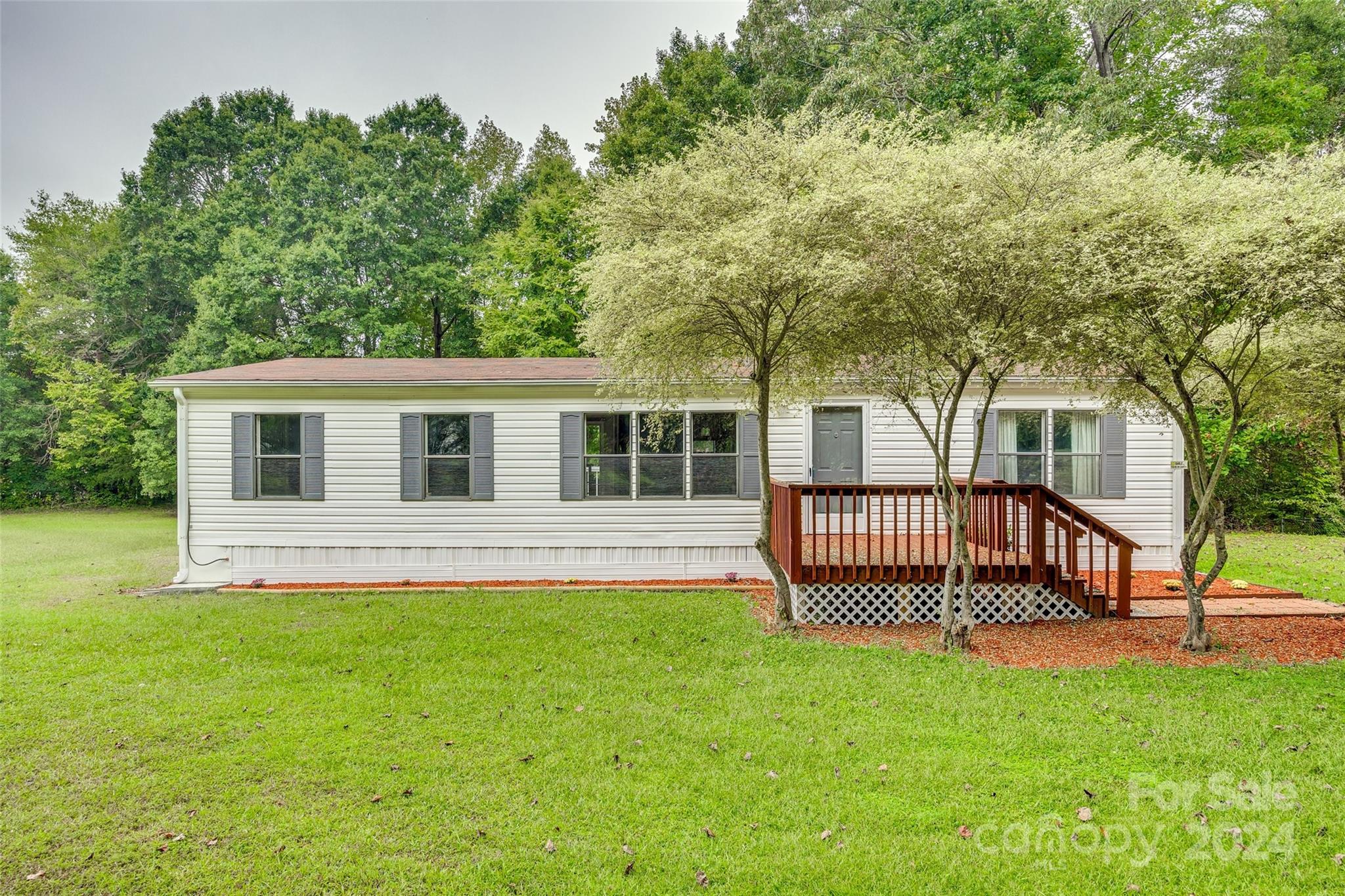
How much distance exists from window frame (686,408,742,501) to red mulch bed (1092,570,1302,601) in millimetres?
4709

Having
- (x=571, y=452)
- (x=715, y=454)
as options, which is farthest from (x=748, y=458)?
(x=571, y=452)

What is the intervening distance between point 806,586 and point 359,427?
677 centimetres

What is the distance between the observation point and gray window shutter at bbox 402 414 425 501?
933 cm

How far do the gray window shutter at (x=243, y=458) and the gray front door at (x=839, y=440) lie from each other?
27.2 ft

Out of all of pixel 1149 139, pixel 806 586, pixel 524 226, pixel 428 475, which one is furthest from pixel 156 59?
pixel 1149 139

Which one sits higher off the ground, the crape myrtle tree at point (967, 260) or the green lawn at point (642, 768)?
the crape myrtle tree at point (967, 260)

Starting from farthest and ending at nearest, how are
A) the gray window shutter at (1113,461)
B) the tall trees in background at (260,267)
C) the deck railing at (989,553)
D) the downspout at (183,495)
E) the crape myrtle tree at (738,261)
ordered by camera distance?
the tall trees in background at (260,267) < the downspout at (183,495) < the gray window shutter at (1113,461) < the deck railing at (989,553) < the crape myrtle tree at (738,261)

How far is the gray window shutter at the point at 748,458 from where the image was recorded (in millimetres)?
9219

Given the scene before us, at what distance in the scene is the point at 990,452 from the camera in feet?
29.8

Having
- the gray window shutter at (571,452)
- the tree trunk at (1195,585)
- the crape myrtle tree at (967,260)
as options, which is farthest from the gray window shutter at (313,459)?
the tree trunk at (1195,585)

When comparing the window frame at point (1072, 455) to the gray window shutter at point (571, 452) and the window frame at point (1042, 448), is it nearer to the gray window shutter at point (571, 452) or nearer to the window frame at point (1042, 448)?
the window frame at point (1042, 448)

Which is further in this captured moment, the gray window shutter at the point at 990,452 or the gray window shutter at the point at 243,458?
the gray window shutter at the point at 243,458

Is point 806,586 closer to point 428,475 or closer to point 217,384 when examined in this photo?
point 428,475

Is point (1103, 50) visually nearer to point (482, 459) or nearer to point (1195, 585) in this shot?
point (1195, 585)
